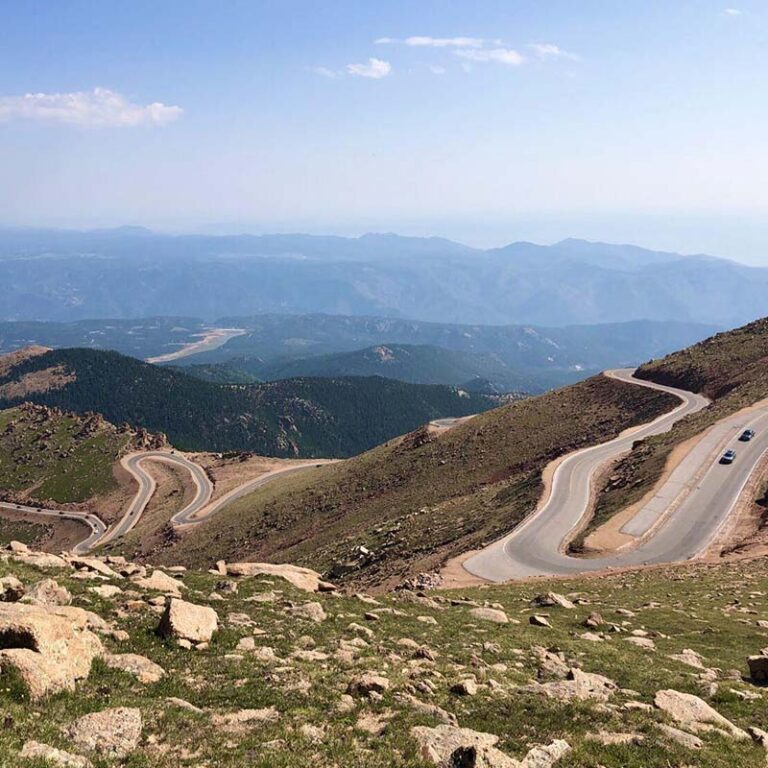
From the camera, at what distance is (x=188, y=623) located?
58.9 ft

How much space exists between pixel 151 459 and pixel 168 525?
180 ft

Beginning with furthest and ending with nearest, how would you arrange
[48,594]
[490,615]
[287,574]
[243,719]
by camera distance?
[287,574]
[490,615]
[48,594]
[243,719]

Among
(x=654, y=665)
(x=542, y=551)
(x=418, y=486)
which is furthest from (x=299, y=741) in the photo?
(x=418, y=486)

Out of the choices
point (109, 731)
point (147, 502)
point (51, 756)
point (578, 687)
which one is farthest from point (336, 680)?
point (147, 502)

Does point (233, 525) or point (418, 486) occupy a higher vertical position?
point (418, 486)

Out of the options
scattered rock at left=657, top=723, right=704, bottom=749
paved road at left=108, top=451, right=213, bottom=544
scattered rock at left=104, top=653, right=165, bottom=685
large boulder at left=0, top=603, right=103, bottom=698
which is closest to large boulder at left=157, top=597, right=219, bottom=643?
scattered rock at left=104, top=653, right=165, bottom=685

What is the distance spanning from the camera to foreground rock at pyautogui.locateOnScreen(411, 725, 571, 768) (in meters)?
11.8

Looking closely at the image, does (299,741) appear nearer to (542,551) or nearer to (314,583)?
(314,583)

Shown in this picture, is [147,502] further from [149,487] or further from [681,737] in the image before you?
[681,737]

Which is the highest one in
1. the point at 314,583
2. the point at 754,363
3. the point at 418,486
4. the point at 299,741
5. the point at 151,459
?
the point at 754,363

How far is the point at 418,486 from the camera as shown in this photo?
7738 cm

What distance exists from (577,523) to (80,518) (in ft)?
385

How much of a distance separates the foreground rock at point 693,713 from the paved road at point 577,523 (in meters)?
24.5

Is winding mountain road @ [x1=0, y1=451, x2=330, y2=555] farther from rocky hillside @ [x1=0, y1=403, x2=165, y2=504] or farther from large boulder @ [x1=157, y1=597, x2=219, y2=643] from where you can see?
large boulder @ [x1=157, y1=597, x2=219, y2=643]
